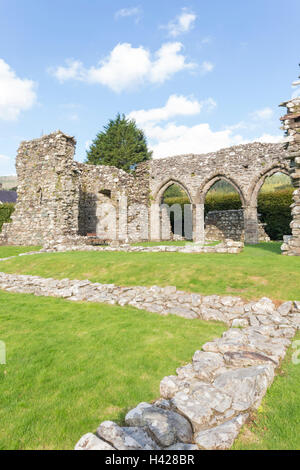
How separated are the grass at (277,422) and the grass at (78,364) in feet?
3.43

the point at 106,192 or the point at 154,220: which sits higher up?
the point at 106,192

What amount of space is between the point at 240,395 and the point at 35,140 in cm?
1856

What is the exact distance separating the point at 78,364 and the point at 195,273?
4.77 metres

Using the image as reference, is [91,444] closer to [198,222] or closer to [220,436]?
[220,436]

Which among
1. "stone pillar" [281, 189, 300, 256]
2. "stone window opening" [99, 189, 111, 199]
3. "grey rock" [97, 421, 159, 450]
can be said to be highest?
"stone window opening" [99, 189, 111, 199]

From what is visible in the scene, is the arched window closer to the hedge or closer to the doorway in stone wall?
the hedge

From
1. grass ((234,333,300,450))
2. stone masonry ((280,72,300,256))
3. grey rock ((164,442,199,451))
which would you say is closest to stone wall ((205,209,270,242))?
stone masonry ((280,72,300,256))

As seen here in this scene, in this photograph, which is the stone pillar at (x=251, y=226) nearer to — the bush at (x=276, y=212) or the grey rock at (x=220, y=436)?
the bush at (x=276, y=212)

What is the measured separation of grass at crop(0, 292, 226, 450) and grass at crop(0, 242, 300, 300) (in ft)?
5.56

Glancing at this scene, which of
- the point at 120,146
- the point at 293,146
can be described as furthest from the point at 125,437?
the point at 120,146

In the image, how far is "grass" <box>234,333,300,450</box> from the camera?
2.30 metres

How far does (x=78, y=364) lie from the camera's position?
3645 millimetres
